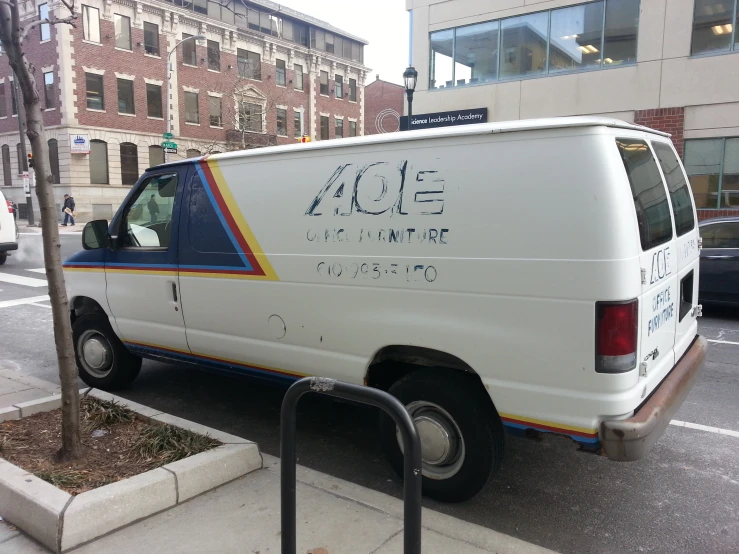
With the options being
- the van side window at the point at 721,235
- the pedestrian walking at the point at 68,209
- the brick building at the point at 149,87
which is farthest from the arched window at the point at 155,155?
the van side window at the point at 721,235

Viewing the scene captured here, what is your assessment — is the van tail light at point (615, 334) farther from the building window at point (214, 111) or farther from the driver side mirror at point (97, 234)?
the building window at point (214, 111)

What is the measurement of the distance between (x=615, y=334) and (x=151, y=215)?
12.7 ft

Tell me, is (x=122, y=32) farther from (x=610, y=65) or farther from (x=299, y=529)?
(x=299, y=529)

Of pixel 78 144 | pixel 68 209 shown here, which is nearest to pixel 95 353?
pixel 68 209

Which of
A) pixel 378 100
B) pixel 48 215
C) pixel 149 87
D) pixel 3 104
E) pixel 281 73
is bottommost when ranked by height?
pixel 48 215

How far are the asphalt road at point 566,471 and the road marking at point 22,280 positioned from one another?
23.6ft

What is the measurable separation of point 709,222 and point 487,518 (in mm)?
7247

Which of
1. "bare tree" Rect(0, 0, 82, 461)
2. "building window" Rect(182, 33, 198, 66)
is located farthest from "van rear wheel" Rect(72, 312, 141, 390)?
"building window" Rect(182, 33, 198, 66)

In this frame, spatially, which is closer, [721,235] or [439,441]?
[439,441]

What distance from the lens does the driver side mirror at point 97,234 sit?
17.6 feet

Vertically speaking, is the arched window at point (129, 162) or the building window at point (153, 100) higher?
the building window at point (153, 100)

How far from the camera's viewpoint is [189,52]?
133ft

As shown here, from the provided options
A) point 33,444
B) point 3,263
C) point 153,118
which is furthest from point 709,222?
point 153,118

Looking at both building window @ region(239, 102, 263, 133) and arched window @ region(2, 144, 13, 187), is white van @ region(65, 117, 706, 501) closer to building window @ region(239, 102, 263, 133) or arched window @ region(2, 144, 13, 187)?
building window @ region(239, 102, 263, 133)
